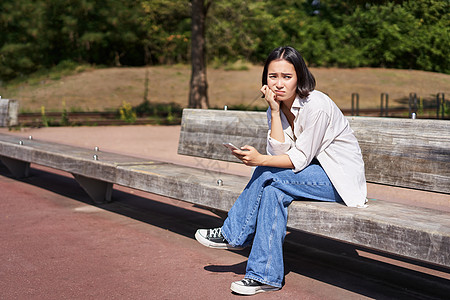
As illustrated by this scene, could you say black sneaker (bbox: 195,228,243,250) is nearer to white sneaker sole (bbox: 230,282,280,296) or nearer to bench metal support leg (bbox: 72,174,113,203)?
white sneaker sole (bbox: 230,282,280,296)

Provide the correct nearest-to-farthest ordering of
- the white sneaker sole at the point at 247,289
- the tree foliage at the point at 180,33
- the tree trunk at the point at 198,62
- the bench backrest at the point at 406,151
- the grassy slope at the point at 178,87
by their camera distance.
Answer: the white sneaker sole at the point at 247,289, the bench backrest at the point at 406,151, the tree trunk at the point at 198,62, the tree foliage at the point at 180,33, the grassy slope at the point at 178,87

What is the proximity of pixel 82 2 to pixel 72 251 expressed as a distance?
3633 centimetres

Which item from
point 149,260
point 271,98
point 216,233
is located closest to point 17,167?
point 149,260

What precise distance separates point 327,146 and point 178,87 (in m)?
26.6

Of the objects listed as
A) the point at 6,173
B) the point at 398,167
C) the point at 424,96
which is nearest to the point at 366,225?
the point at 398,167

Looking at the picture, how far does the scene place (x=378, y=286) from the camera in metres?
3.34

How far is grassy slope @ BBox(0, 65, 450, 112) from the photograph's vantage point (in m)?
25.5

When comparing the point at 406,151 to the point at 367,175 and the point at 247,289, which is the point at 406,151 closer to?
the point at 367,175

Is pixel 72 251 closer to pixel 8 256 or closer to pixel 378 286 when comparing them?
pixel 8 256

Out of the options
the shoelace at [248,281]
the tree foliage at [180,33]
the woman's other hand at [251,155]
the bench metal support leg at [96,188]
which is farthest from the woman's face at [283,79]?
the tree foliage at [180,33]

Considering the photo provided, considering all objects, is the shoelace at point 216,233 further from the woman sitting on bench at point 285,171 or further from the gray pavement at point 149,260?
the gray pavement at point 149,260

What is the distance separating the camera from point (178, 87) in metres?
29.5

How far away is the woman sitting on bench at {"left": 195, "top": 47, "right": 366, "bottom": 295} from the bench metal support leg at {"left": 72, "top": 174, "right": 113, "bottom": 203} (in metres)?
2.46

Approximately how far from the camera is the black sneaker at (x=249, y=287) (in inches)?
121
